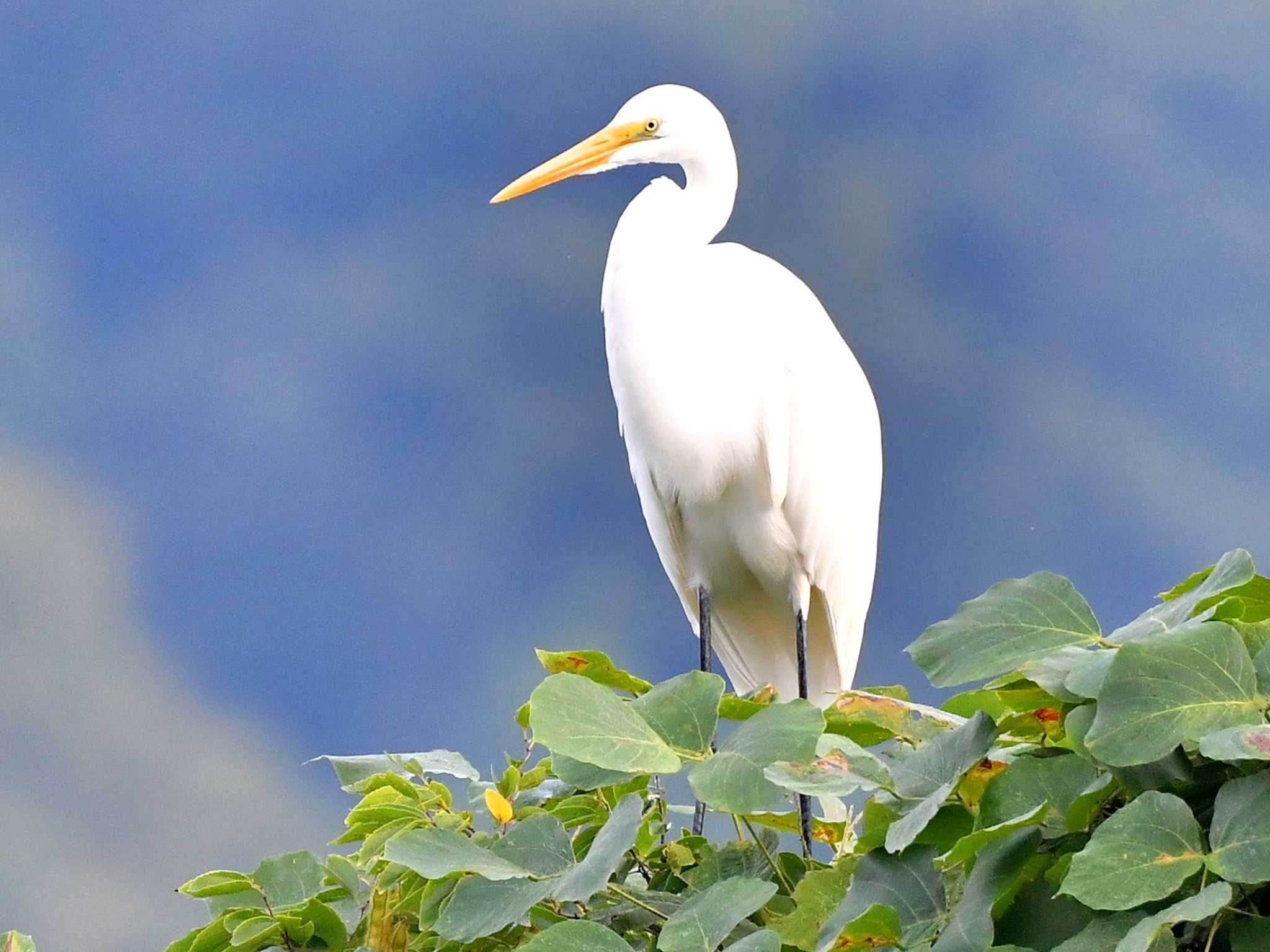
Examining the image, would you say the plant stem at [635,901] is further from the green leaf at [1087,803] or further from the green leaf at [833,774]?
the green leaf at [1087,803]

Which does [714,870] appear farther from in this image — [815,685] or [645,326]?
[815,685]

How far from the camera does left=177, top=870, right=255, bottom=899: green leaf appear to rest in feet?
3.22

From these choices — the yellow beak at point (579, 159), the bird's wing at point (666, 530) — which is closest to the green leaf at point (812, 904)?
the bird's wing at point (666, 530)

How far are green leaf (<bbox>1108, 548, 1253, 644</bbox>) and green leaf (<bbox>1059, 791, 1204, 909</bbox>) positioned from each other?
0.14 m

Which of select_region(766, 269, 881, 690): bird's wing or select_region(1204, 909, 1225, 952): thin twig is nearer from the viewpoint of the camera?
select_region(1204, 909, 1225, 952): thin twig

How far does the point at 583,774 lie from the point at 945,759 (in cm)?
21

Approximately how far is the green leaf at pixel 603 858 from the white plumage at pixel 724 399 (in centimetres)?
181

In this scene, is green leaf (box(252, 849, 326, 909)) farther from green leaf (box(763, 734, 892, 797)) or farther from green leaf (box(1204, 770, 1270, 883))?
green leaf (box(1204, 770, 1270, 883))

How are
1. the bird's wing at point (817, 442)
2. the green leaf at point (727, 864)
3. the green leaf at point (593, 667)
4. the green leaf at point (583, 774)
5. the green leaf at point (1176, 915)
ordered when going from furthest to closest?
the bird's wing at point (817, 442) < the green leaf at point (593, 667) < the green leaf at point (727, 864) < the green leaf at point (583, 774) < the green leaf at point (1176, 915)

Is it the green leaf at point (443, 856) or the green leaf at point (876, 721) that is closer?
the green leaf at point (443, 856)

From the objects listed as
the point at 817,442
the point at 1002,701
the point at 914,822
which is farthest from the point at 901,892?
the point at 817,442

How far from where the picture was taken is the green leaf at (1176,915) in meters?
0.61

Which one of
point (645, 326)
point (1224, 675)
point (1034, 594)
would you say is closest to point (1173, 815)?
point (1224, 675)

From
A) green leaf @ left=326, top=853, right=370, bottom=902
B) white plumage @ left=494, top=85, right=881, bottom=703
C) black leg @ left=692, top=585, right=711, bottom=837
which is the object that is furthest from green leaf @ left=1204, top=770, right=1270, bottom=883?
white plumage @ left=494, top=85, right=881, bottom=703
